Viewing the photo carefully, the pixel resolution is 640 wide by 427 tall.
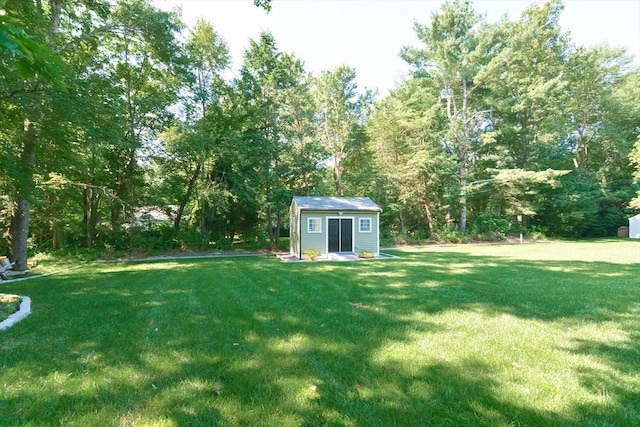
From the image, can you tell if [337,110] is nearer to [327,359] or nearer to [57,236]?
[57,236]

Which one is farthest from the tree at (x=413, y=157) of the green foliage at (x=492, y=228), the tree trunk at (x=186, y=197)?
the tree trunk at (x=186, y=197)

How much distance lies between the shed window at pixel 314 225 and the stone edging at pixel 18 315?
9.44m

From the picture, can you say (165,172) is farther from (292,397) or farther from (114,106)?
(292,397)

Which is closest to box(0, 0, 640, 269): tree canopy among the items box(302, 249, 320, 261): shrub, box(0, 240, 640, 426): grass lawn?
box(302, 249, 320, 261): shrub

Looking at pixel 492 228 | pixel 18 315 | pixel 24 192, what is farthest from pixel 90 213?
pixel 492 228

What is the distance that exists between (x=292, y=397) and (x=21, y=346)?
10.3 ft

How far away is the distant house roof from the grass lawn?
7.85m

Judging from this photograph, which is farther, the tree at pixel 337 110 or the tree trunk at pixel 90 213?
the tree at pixel 337 110

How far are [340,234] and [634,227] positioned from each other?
80.1 ft

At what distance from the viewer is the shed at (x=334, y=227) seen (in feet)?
44.3

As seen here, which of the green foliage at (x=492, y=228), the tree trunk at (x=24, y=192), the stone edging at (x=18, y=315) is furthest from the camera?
the green foliage at (x=492, y=228)

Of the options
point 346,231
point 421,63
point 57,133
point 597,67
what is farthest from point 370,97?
point 57,133

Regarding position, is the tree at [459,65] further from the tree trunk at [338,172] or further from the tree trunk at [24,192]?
the tree trunk at [24,192]

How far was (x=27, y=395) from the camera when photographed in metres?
2.34
